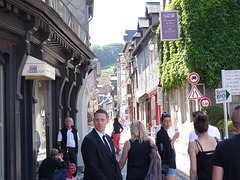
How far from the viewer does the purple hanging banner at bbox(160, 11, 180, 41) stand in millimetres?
19636

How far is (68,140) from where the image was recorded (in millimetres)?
11266

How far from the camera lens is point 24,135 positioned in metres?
8.03

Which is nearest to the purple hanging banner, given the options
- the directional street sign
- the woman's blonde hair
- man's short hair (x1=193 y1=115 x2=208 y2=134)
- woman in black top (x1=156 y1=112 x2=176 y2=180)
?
the directional street sign

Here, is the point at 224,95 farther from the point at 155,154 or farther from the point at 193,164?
the point at 193,164

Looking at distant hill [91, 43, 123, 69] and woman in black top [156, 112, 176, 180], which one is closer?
woman in black top [156, 112, 176, 180]

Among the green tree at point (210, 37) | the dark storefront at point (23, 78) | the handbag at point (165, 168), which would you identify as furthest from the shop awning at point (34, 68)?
the green tree at point (210, 37)

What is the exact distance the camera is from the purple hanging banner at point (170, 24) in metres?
19.6

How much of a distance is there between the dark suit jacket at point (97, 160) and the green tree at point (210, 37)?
15.3m

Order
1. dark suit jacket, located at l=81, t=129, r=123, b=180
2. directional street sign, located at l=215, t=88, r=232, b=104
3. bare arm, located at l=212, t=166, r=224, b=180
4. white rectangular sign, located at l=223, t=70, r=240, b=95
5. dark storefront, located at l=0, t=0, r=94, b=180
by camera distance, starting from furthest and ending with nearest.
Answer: white rectangular sign, located at l=223, t=70, r=240, b=95, directional street sign, located at l=215, t=88, r=232, b=104, dark storefront, located at l=0, t=0, r=94, b=180, dark suit jacket, located at l=81, t=129, r=123, b=180, bare arm, located at l=212, t=166, r=224, b=180

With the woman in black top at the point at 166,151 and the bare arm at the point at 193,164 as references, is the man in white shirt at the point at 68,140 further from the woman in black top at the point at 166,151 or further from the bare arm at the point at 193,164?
the bare arm at the point at 193,164

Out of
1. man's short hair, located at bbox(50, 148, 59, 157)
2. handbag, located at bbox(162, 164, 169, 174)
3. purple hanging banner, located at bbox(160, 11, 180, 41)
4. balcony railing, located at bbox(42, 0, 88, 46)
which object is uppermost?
purple hanging banner, located at bbox(160, 11, 180, 41)

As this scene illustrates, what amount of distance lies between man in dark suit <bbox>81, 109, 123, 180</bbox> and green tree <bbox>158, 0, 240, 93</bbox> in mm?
15206

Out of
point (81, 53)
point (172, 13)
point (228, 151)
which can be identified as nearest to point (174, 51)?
point (172, 13)

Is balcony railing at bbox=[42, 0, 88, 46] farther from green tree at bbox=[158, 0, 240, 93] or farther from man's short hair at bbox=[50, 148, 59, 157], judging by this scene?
green tree at bbox=[158, 0, 240, 93]
